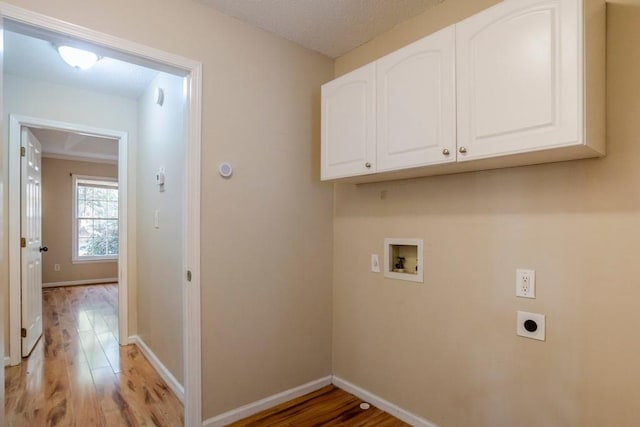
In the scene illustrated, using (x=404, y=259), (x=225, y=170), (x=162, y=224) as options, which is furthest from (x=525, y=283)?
(x=162, y=224)

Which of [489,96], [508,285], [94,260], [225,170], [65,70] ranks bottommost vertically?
[94,260]

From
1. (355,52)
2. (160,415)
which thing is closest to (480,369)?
(160,415)

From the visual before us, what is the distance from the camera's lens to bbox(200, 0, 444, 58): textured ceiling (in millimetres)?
1946

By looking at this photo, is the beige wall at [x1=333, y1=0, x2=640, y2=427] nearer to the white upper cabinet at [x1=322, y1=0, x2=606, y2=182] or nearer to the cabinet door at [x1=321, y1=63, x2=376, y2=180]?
the white upper cabinet at [x1=322, y1=0, x2=606, y2=182]

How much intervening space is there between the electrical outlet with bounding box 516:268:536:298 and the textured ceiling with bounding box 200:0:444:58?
5.04 feet

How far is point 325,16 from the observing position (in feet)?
6.77

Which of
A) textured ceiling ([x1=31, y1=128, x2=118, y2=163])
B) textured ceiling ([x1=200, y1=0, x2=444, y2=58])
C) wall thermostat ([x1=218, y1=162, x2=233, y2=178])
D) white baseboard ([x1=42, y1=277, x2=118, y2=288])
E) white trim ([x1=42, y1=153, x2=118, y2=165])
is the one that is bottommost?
white baseboard ([x1=42, y1=277, x2=118, y2=288])

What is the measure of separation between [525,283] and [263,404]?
5.63ft

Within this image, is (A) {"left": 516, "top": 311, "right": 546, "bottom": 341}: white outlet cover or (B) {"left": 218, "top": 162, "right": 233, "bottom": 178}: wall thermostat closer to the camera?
(A) {"left": 516, "top": 311, "right": 546, "bottom": 341}: white outlet cover

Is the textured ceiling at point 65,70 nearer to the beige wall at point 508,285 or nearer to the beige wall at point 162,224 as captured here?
the beige wall at point 162,224

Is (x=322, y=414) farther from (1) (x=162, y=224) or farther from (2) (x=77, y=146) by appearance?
(2) (x=77, y=146)

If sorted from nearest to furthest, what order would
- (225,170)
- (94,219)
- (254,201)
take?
(225,170) < (254,201) < (94,219)

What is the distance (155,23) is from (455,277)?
2.10m

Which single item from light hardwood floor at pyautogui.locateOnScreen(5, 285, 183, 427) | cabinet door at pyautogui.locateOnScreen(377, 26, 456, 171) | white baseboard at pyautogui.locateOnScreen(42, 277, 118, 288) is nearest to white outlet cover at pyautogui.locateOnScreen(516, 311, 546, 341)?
cabinet door at pyautogui.locateOnScreen(377, 26, 456, 171)
